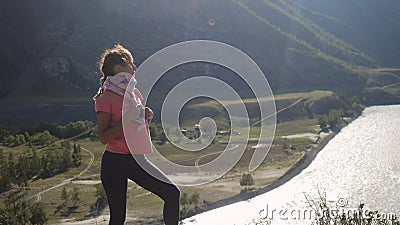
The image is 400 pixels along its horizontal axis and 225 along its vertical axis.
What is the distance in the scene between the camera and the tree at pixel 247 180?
30.9 metres

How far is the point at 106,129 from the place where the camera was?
4.03 metres

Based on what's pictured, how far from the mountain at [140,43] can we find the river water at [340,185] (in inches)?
1425

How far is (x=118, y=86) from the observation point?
410 centimetres

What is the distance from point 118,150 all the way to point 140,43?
8870 cm

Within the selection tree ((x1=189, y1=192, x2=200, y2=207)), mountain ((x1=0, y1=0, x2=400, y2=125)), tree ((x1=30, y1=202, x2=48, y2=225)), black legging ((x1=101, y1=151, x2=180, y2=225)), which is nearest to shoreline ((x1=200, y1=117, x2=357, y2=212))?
tree ((x1=189, y1=192, x2=200, y2=207))

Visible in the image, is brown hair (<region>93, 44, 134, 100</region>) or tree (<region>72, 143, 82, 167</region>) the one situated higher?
brown hair (<region>93, 44, 134, 100</region>)

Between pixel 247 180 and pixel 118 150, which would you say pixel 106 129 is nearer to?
pixel 118 150

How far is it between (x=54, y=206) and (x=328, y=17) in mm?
147046

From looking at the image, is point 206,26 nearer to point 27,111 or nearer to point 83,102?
point 83,102

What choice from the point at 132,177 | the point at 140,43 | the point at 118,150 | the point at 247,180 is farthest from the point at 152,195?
the point at 140,43

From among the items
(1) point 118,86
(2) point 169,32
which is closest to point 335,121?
(2) point 169,32

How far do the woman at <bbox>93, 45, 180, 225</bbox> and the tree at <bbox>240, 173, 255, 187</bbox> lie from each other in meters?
27.0

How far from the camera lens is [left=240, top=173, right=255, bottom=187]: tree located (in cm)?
3086

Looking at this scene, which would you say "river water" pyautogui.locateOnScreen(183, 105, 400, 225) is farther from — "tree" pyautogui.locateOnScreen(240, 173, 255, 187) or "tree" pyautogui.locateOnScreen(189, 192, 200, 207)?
"tree" pyautogui.locateOnScreen(240, 173, 255, 187)
